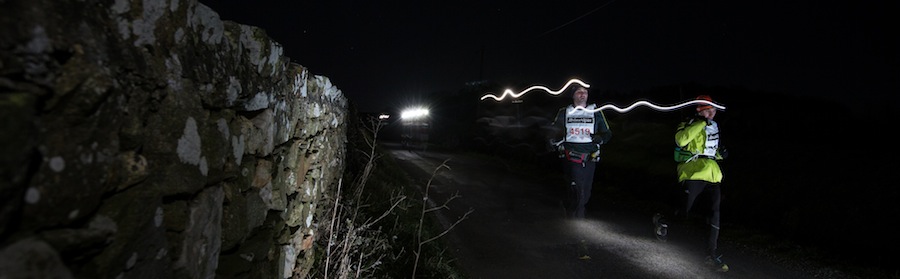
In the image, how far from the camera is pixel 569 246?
572 cm

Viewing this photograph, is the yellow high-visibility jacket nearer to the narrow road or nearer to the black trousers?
the narrow road

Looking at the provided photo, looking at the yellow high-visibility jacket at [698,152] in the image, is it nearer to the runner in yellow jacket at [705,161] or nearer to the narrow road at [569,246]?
the runner in yellow jacket at [705,161]

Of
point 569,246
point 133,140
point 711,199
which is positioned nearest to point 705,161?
point 711,199

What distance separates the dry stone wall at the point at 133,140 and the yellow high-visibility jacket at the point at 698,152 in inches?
194

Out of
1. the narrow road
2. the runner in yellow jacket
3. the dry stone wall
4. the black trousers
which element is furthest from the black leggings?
the dry stone wall

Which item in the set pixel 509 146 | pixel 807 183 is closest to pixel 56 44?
pixel 807 183

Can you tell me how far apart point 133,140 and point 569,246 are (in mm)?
5397

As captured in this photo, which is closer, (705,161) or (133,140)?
(133,140)

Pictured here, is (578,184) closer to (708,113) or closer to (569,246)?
(569,246)

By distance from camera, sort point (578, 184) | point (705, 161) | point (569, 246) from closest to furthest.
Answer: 1. point (705, 161)
2. point (569, 246)
3. point (578, 184)

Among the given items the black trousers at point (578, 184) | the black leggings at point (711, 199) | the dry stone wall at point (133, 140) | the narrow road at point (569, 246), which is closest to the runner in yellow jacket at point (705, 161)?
the black leggings at point (711, 199)

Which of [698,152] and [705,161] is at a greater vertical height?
[698,152]

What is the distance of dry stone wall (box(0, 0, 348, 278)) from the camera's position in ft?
2.79

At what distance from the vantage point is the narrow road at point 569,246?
16.1ft
